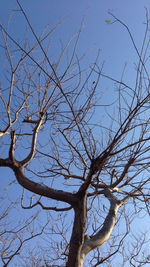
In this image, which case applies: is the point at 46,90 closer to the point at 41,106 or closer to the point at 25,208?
the point at 41,106

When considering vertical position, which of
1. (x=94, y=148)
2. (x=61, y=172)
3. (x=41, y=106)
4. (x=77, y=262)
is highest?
(x=41, y=106)

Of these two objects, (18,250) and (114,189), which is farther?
(18,250)

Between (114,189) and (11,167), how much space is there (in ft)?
5.56

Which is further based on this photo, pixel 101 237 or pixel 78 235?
pixel 101 237

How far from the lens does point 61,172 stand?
3832 mm

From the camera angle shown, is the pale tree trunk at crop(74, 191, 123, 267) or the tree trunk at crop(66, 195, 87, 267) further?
the pale tree trunk at crop(74, 191, 123, 267)

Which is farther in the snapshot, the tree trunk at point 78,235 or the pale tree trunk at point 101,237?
the pale tree trunk at point 101,237

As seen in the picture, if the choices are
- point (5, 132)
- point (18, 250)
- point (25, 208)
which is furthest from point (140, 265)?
point (5, 132)

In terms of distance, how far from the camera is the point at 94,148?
105 inches

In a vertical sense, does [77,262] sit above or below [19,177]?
below

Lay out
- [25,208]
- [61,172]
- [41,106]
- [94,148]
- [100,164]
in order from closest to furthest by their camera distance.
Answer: [100,164], [94,148], [41,106], [25,208], [61,172]

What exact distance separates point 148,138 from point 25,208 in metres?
2.21

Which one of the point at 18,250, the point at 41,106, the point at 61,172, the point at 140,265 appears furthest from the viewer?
the point at 140,265

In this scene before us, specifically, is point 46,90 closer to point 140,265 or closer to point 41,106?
point 41,106
